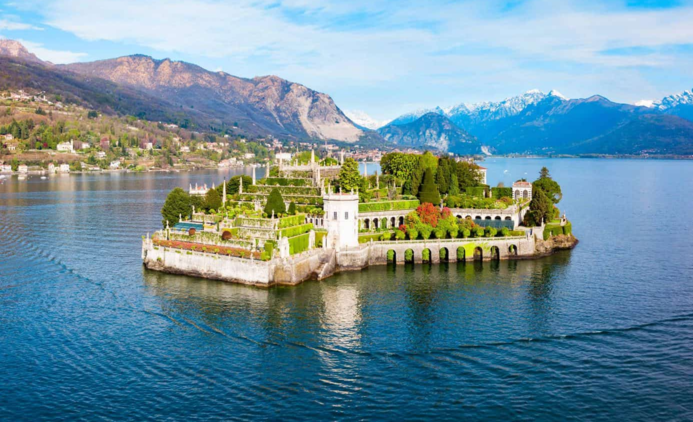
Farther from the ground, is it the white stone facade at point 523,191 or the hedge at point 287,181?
the hedge at point 287,181

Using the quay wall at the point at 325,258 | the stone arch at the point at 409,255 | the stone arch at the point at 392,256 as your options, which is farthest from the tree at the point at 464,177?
the stone arch at the point at 392,256

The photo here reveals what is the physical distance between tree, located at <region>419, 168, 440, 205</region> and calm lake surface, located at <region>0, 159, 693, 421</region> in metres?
18.3

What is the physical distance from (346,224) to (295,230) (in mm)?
7445

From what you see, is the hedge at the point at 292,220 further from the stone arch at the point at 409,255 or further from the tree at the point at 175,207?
the tree at the point at 175,207

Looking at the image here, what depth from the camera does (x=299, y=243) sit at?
216 feet

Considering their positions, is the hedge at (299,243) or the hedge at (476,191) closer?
the hedge at (299,243)

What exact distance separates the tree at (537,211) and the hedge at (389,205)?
16773 millimetres

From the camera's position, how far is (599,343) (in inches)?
1806

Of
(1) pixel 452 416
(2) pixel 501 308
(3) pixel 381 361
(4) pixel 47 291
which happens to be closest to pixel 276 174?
(4) pixel 47 291

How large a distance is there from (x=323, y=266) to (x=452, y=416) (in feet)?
110

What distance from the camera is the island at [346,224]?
64.1 metres

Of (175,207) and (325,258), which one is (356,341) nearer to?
(325,258)

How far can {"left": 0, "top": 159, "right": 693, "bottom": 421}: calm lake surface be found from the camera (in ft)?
119

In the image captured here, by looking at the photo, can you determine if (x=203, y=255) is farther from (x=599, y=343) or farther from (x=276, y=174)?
(x=599, y=343)
